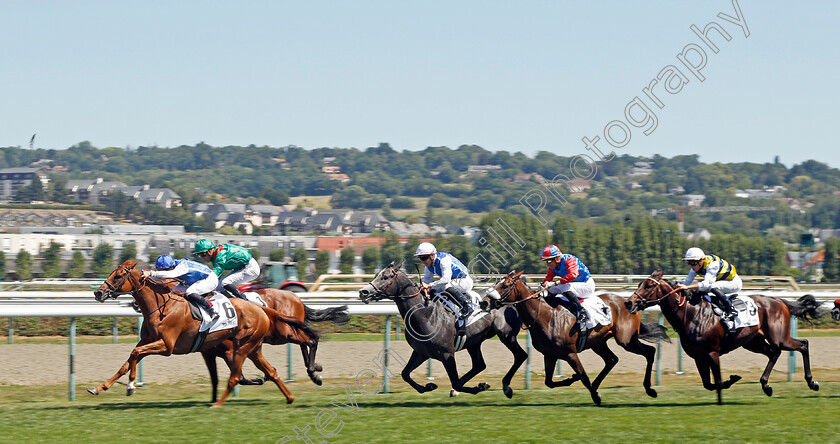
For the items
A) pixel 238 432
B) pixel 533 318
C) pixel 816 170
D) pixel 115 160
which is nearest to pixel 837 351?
pixel 533 318

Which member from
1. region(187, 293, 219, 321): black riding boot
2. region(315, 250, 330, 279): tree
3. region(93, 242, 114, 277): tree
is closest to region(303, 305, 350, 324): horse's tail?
region(187, 293, 219, 321): black riding boot

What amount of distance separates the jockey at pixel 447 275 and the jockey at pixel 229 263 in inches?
62.7

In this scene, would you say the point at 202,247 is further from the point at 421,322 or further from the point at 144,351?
the point at 421,322

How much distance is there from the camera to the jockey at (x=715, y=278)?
8328mm

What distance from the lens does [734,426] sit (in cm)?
662

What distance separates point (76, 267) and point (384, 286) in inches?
1789

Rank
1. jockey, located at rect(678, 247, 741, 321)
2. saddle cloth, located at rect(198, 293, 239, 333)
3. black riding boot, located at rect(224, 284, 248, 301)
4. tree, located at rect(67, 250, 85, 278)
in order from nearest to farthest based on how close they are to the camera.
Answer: saddle cloth, located at rect(198, 293, 239, 333)
jockey, located at rect(678, 247, 741, 321)
black riding boot, located at rect(224, 284, 248, 301)
tree, located at rect(67, 250, 85, 278)

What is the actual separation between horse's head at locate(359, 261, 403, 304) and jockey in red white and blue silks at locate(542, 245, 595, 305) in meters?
1.32

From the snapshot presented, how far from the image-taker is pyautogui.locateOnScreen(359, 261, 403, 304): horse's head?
27.2 ft

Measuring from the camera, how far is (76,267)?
50.2 m

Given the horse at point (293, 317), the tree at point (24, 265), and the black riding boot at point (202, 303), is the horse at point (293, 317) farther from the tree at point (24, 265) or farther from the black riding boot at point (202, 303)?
the tree at point (24, 265)

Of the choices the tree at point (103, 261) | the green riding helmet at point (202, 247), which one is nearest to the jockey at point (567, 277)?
the green riding helmet at point (202, 247)

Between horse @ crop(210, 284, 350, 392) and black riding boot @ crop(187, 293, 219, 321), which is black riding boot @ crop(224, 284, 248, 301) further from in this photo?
black riding boot @ crop(187, 293, 219, 321)

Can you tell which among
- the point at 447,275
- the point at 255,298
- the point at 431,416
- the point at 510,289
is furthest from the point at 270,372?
the point at 510,289
